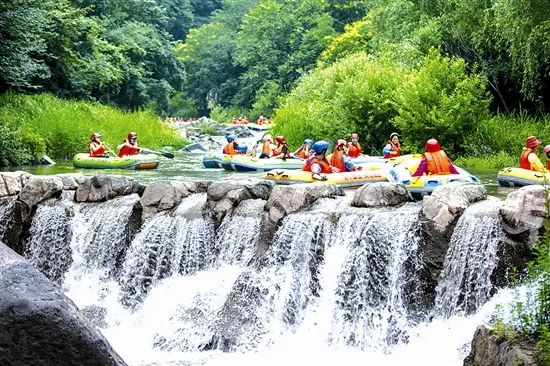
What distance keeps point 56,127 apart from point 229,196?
47.7 ft

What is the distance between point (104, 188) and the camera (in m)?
12.5

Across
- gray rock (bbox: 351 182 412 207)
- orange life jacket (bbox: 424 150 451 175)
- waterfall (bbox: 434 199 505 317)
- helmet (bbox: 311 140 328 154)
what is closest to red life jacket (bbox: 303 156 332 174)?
helmet (bbox: 311 140 328 154)

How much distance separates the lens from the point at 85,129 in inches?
1013

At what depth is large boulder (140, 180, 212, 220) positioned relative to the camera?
11.8m

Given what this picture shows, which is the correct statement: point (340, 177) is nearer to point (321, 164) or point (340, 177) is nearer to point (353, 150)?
point (321, 164)

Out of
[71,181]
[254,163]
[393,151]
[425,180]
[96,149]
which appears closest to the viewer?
[71,181]

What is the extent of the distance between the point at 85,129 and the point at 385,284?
17808mm

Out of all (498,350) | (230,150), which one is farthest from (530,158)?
(230,150)

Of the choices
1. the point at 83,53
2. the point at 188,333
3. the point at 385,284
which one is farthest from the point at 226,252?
the point at 83,53

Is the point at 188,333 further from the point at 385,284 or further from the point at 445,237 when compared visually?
the point at 445,237

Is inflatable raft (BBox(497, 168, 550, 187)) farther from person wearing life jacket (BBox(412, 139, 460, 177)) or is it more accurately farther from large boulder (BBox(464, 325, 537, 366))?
large boulder (BBox(464, 325, 537, 366))

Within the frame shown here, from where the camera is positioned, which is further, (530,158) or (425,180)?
(530,158)

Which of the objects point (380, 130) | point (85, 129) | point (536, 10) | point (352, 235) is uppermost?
point (536, 10)

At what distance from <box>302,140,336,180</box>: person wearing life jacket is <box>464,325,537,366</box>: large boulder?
8396 millimetres
